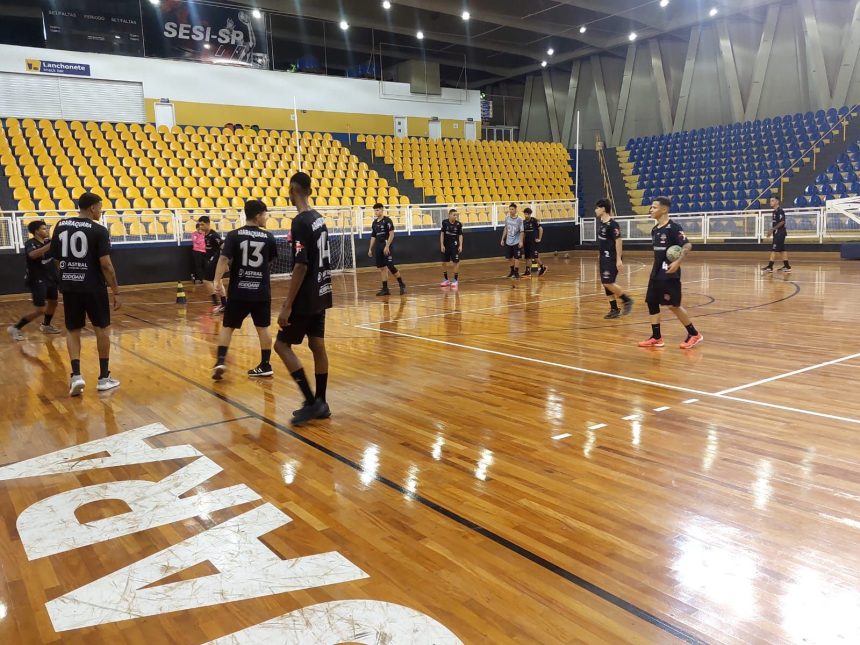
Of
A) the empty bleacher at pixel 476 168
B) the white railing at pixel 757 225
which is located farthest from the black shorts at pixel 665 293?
the empty bleacher at pixel 476 168

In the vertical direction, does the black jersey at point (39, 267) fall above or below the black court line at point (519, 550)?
above

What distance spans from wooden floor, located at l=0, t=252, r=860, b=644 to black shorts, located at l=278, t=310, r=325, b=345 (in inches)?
25.0

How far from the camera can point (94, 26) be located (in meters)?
20.2

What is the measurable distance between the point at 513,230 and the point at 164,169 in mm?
10197

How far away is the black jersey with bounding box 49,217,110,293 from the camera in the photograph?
5734mm

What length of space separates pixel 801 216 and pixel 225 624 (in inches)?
794

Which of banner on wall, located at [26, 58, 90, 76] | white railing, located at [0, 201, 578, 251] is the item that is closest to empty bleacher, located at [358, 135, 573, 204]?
white railing, located at [0, 201, 578, 251]

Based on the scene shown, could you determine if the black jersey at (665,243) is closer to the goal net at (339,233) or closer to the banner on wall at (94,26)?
the goal net at (339,233)

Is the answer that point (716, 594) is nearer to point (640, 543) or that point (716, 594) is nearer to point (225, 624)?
point (640, 543)

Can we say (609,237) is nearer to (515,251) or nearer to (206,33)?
(515,251)

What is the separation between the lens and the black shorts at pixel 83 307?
5.86 meters

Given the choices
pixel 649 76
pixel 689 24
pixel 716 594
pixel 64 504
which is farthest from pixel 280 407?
pixel 649 76

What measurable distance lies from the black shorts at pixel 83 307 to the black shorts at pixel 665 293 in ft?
18.0

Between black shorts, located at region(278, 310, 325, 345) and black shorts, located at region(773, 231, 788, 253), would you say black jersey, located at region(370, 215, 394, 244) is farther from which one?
black shorts, located at region(773, 231, 788, 253)
